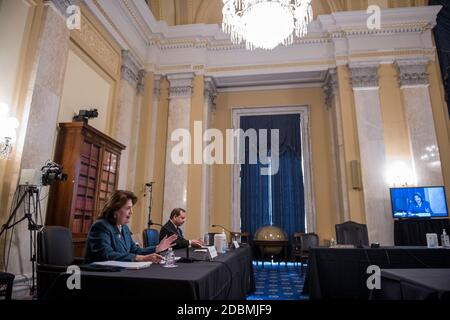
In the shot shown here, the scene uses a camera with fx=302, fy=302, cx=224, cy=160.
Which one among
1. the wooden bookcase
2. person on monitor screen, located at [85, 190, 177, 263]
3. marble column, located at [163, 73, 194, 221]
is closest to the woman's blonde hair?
person on monitor screen, located at [85, 190, 177, 263]

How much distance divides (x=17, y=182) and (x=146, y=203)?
3.77 meters

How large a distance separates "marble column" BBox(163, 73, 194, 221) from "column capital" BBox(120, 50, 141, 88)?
2.98 feet

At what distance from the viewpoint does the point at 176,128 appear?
25.3ft

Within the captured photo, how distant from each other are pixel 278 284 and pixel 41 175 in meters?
4.06

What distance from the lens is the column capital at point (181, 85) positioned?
7887mm

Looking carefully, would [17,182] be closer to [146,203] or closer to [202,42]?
[146,203]

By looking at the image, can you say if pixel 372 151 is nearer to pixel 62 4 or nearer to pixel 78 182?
pixel 78 182

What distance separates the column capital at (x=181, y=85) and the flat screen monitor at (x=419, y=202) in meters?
5.33

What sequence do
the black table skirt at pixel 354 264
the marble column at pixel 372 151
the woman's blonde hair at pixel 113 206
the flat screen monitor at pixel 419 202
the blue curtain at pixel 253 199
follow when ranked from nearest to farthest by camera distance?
1. the woman's blonde hair at pixel 113 206
2. the black table skirt at pixel 354 264
3. the flat screen monitor at pixel 419 202
4. the marble column at pixel 372 151
5. the blue curtain at pixel 253 199

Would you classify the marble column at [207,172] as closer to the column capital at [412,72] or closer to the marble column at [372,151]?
the marble column at [372,151]

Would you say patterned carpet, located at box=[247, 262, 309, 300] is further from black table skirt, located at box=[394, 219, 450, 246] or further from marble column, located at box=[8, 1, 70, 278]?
marble column, located at box=[8, 1, 70, 278]

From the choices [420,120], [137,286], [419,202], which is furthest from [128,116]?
[420,120]

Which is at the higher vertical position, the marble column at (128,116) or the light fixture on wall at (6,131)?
the marble column at (128,116)

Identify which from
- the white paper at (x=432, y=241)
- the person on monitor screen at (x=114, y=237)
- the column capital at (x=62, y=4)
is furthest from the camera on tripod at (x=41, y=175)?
the white paper at (x=432, y=241)
